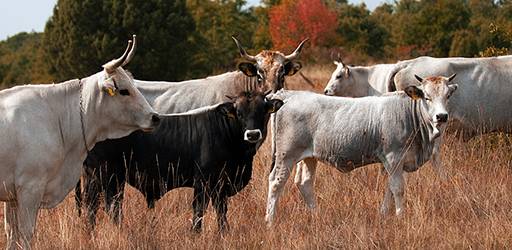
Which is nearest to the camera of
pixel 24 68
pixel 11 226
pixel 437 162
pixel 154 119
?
pixel 11 226

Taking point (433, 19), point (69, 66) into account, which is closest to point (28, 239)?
point (69, 66)

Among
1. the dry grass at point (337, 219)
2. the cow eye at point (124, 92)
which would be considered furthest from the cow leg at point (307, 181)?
the cow eye at point (124, 92)

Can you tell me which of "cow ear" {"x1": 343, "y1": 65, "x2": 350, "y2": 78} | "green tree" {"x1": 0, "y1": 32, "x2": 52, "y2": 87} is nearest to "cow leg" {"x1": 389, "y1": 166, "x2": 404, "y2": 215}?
"cow ear" {"x1": 343, "y1": 65, "x2": 350, "y2": 78}

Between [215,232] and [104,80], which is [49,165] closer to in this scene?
[104,80]

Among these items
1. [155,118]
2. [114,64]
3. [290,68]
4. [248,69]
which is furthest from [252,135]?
[290,68]

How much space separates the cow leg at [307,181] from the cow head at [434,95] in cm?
132

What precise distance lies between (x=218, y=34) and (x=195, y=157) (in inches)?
Answer: 1698

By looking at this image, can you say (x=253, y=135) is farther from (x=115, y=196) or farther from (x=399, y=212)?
(x=399, y=212)

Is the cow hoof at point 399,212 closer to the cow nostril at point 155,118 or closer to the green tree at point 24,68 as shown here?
the cow nostril at point 155,118

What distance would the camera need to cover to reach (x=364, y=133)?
880 centimetres

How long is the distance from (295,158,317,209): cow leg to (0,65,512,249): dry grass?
0.40ft

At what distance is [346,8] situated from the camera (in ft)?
217

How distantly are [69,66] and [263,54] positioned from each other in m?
28.2

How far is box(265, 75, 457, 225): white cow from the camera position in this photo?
8688 millimetres
